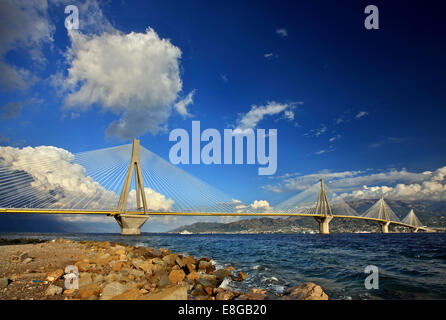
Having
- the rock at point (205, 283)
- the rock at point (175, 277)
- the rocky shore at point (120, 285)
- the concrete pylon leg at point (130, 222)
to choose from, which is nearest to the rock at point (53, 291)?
the rocky shore at point (120, 285)

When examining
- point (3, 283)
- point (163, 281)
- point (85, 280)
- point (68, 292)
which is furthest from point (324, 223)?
point (3, 283)

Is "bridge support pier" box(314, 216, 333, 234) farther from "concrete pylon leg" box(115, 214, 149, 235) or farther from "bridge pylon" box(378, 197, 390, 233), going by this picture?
"concrete pylon leg" box(115, 214, 149, 235)

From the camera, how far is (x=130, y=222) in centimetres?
3750

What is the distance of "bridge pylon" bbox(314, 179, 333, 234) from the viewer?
57.3 m

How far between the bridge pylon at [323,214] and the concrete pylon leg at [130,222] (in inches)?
1774

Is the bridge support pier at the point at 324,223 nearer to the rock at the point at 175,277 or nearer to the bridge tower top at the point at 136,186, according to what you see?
the bridge tower top at the point at 136,186

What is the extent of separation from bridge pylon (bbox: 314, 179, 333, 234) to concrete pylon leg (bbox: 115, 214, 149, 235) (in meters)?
45.1

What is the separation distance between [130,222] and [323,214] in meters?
48.3

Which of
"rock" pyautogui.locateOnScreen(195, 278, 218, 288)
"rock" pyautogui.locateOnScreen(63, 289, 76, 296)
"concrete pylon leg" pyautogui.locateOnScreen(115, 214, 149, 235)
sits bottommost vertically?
"concrete pylon leg" pyautogui.locateOnScreen(115, 214, 149, 235)

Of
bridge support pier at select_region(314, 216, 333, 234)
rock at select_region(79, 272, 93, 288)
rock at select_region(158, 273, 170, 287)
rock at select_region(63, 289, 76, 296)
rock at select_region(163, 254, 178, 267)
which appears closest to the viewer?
rock at select_region(63, 289, 76, 296)

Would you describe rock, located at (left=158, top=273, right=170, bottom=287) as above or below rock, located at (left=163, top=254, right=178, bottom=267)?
above

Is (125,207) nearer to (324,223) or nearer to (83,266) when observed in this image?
(83,266)

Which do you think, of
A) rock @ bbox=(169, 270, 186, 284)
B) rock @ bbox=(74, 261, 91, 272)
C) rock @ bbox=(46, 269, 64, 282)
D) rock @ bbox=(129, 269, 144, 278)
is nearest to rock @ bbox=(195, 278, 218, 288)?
rock @ bbox=(169, 270, 186, 284)
